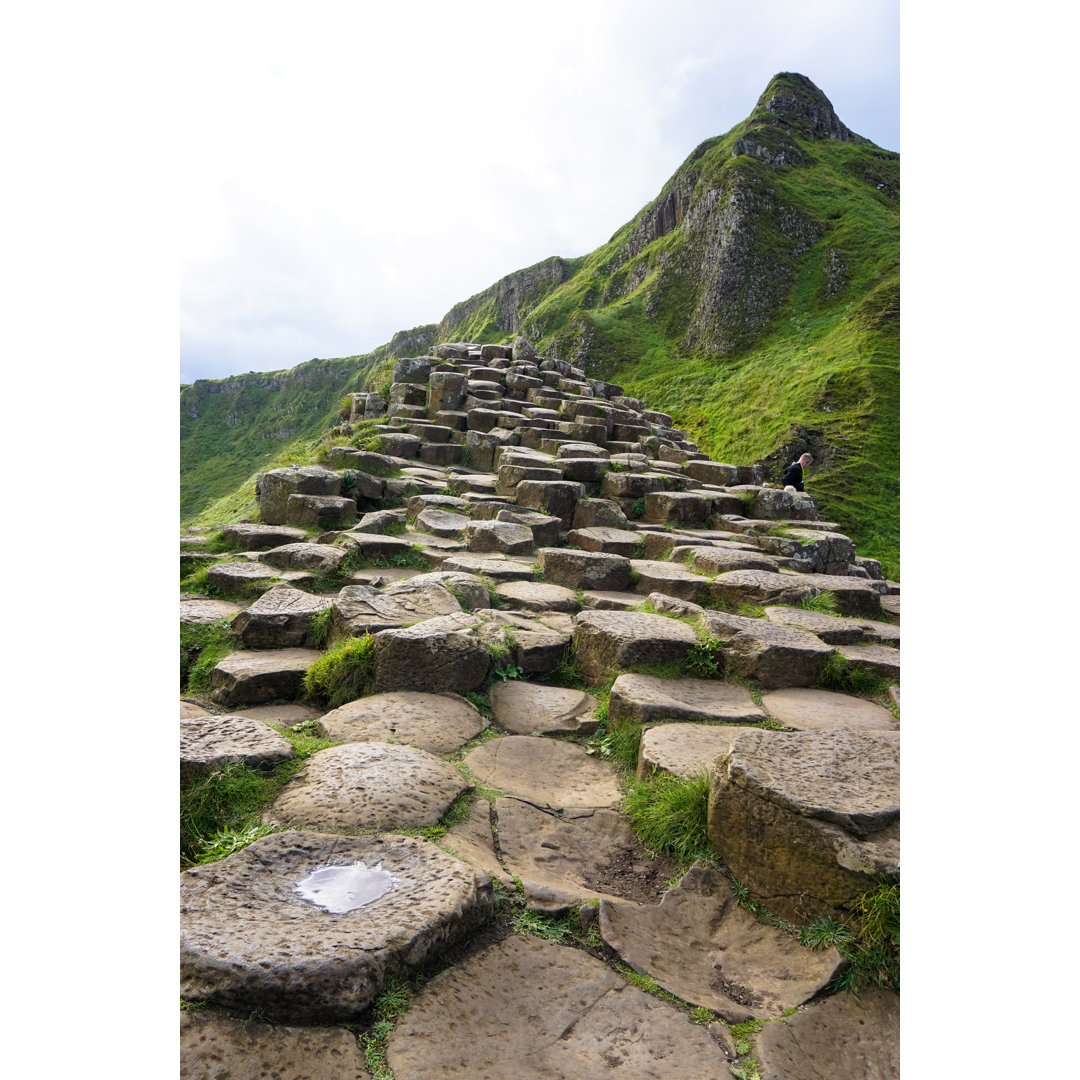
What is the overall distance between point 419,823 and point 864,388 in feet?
71.0

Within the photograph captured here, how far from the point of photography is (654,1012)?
2.00 meters

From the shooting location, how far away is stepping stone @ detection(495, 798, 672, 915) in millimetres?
2510

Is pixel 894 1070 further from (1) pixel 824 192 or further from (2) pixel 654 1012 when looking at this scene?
(1) pixel 824 192

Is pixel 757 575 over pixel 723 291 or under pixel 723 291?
under

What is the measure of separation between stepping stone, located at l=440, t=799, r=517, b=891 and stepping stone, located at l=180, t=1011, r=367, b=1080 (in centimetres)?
73

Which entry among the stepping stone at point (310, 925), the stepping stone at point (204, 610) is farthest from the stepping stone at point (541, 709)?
the stepping stone at point (204, 610)

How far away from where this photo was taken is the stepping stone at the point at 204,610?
16.5 ft

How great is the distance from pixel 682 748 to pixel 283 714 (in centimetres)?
235

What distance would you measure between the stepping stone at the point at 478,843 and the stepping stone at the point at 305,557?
12.5ft

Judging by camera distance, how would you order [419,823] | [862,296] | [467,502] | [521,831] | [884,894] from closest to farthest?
[884,894], [419,823], [521,831], [467,502], [862,296]

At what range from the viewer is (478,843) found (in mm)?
2691

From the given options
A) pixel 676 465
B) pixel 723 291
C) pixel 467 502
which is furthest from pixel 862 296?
pixel 467 502

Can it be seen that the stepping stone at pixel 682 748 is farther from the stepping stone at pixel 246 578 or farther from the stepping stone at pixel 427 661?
the stepping stone at pixel 246 578

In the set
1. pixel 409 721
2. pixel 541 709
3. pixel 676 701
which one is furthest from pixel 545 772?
pixel 676 701
